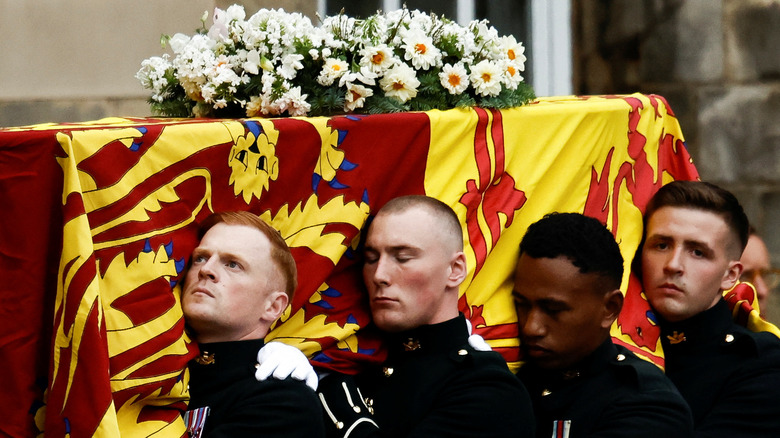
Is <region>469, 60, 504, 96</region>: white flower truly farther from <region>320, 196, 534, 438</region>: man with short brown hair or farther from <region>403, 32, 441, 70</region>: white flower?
<region>320, 196, 534, 438</region>: man with short brown hair

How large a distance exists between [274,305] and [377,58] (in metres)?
0.83

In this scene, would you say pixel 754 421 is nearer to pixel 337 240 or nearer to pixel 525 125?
pixel 525 125

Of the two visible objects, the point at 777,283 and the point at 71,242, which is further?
the point at 777,283

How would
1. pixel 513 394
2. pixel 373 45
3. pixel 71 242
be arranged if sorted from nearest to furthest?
pixel 71 242 < pixel 513 394 < pixel 373 45

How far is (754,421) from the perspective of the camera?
371cm

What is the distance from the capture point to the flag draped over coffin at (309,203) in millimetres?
2740

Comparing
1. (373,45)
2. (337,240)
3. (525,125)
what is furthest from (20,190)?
(525,125)

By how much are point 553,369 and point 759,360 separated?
2.35 ft

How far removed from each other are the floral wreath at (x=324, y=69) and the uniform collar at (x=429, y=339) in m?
0.65

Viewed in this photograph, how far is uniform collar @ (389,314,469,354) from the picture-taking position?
133 inches

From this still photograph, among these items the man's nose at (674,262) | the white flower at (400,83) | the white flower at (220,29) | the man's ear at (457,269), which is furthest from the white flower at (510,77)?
the white flower at (220,29)

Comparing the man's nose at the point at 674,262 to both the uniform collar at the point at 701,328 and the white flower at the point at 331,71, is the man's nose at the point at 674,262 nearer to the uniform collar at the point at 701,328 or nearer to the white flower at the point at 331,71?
the uniform collar at the point at 701,328

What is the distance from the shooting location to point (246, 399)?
118 inches

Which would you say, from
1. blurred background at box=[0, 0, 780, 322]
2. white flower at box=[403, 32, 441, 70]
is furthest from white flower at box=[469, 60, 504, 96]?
blurred background at box=[0, 0, 780, 322]
